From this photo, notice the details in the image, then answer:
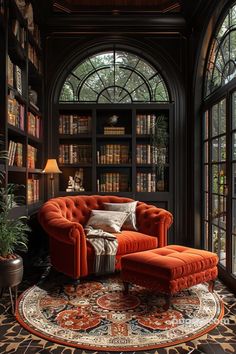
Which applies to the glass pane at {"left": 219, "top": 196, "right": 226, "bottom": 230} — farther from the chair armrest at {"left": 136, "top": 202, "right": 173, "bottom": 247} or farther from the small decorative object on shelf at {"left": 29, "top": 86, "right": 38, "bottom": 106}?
the small decorative object on shelf at {"left": 29, "top": 86, "right": 38, "bottom": 106}

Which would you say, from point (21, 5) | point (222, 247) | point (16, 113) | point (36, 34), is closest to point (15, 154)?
point (16, 113)

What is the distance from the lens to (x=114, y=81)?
207 inches

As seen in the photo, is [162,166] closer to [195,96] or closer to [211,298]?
[195,96]

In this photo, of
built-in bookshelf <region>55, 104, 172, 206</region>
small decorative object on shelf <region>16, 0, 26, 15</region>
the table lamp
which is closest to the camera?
small decorative object on shelf <region>16, 0, 26, 15</region>

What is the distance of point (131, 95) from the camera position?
527cm

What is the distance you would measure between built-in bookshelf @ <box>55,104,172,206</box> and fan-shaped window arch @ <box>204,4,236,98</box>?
87 centimetres

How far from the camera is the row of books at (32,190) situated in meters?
4.34

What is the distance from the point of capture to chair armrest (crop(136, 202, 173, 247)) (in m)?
4.14

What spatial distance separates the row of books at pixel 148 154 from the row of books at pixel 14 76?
6.44ft

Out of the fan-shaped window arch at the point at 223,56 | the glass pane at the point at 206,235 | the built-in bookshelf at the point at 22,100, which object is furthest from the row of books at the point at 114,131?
the glass pane at the point at 206,235

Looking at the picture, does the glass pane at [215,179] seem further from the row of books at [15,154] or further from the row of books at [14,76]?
the row of books at [14,76]

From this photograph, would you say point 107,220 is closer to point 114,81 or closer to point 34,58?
point 114,81

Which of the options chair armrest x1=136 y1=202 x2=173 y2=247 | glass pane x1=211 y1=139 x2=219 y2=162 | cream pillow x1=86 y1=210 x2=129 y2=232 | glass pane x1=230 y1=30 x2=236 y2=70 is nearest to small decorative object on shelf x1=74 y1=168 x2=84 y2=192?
cream pillow x1=86 y1=210 x2=129 y2=232

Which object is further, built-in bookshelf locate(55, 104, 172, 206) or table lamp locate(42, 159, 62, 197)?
built-in bookshelf locate(55, 104, 172, 206)
